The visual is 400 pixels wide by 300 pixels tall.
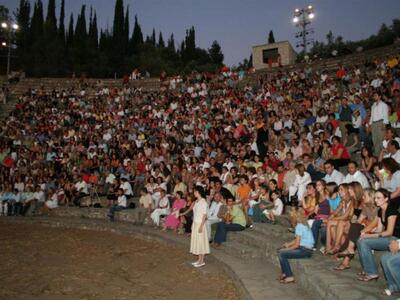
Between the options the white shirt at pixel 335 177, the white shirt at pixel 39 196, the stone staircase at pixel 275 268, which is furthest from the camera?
the white shirt at pixel 39 196

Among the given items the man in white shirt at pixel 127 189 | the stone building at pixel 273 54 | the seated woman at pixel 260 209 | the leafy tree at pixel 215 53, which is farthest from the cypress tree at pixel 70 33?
the seated woman at pixel 260 209

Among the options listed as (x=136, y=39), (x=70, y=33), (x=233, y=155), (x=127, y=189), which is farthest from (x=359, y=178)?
(x=70, y=33)

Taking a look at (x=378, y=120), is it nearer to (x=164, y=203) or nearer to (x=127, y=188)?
(x=164, y=203)

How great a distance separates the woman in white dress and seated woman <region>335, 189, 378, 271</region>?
2.86 m

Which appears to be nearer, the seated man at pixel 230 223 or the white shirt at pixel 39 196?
the seated man at pixel 230 223

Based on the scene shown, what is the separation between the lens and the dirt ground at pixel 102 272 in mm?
6766

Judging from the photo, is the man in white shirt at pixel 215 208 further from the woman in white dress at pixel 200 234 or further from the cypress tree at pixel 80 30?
the cypress tree at pixel 80 30

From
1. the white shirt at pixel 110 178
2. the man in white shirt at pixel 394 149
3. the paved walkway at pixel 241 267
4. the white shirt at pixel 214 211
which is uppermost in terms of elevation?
the man in white shirt at pixel 394 149

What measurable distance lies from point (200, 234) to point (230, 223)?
1.42 metres

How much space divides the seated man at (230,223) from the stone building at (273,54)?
82.1 feet

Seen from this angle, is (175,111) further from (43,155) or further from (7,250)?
(7,250)

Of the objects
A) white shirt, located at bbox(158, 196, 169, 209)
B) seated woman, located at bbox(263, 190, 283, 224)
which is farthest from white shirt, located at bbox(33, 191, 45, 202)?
seated woman, located at bbox(263, 190, 283, 224)

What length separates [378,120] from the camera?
1027cm

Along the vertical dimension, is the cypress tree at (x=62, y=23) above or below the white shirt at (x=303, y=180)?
above
